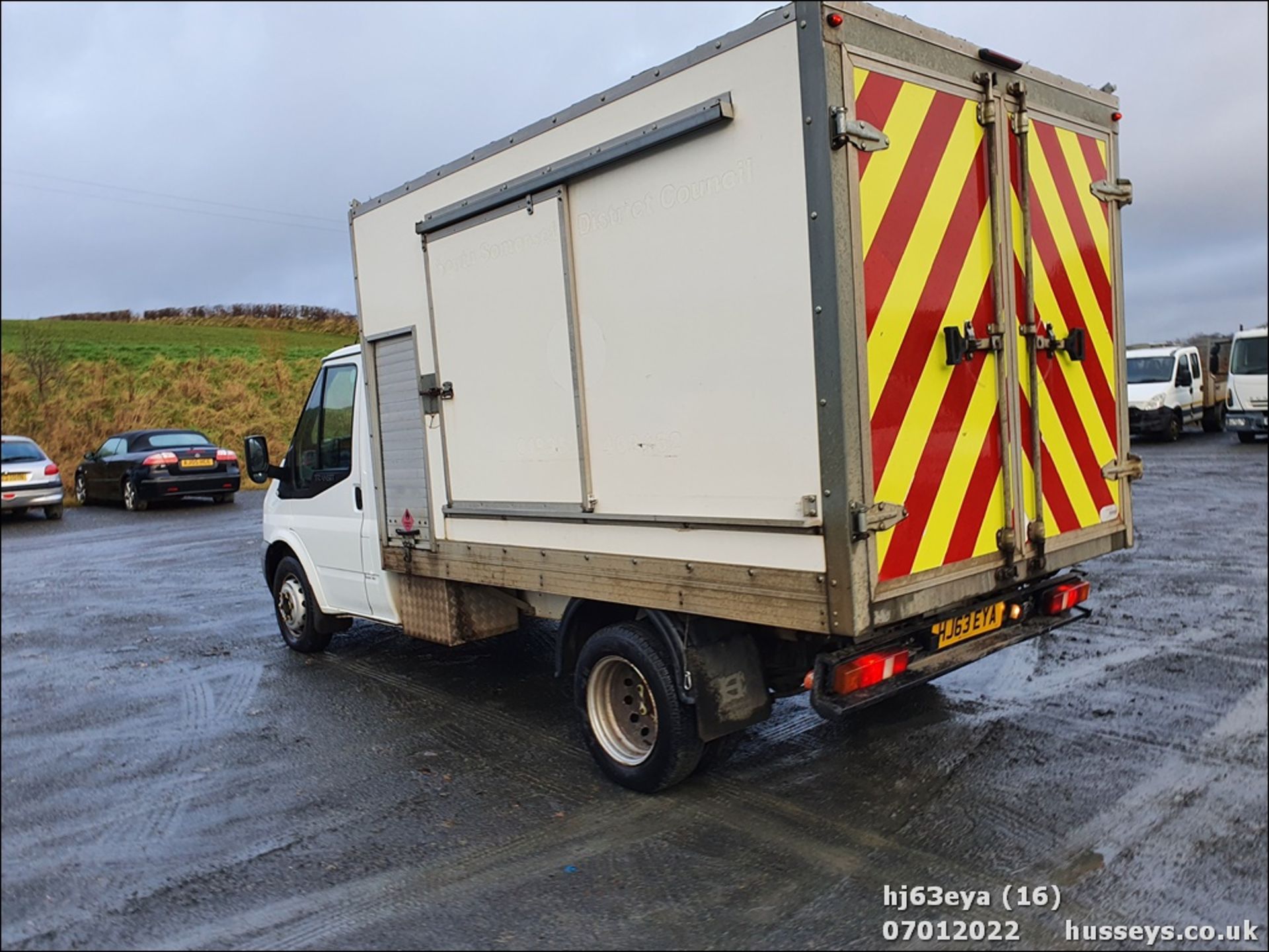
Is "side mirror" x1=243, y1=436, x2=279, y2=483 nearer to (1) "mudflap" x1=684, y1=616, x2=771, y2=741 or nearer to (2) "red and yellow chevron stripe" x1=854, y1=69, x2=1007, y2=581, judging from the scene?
(1) "mudflap" x1=684, y1=616, x2=771, y2=741

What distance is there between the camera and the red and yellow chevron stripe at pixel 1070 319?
14.9ft

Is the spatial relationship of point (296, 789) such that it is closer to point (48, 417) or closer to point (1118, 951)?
point (48, 417)

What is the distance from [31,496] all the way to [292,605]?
5.70 metres

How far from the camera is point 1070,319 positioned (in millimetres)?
4793

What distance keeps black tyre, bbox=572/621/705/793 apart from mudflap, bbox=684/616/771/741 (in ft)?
0.40

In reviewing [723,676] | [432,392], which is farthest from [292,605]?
[723,676]

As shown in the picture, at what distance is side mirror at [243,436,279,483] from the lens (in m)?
6.87

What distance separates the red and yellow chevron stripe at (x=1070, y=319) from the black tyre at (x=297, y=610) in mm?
5035

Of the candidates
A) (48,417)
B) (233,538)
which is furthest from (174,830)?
(233,538)

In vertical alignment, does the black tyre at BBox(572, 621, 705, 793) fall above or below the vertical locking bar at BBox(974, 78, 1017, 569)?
below

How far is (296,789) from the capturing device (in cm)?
464

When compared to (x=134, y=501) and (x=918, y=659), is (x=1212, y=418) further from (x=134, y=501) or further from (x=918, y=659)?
(x=134, y=501)

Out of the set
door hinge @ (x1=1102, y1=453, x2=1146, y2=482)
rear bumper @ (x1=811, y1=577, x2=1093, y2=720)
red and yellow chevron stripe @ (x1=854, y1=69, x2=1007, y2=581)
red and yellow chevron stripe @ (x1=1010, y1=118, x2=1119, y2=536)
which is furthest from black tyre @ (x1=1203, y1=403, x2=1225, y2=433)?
red and yellow chevron stripe @ (x1=854, y1=69, x2=1007, y2=581)

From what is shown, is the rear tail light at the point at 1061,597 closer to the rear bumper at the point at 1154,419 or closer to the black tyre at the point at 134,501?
the black tyre at the point at 134,501
